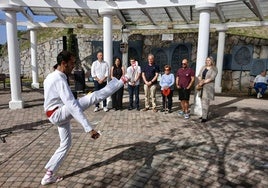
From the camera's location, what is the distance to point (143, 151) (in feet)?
15.5

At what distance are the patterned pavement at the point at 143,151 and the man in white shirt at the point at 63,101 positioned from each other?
70 centimetres

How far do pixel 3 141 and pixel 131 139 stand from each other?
2619 millimetres

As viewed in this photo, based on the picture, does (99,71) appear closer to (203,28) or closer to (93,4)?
(93,4)

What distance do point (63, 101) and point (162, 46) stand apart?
12.6 m

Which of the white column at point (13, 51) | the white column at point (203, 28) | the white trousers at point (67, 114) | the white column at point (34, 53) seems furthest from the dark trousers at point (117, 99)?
the white column at point (34, 53)

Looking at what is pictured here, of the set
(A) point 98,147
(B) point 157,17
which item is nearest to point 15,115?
(A) point 98,147

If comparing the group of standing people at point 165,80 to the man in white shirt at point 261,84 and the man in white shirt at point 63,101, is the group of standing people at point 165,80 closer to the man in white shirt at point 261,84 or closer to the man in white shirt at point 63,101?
the man in white shirt at point 63,101

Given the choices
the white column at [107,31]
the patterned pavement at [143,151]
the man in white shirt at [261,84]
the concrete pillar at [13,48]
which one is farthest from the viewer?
the man in white shirt at [261,84]

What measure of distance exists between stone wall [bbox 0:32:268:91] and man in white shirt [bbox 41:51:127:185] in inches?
457

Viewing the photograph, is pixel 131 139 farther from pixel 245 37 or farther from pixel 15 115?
pixel 245 37

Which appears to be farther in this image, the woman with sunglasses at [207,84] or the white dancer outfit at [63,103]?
the woman with sunglasses at [207,84]

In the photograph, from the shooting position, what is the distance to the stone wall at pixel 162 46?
1312 centimetres

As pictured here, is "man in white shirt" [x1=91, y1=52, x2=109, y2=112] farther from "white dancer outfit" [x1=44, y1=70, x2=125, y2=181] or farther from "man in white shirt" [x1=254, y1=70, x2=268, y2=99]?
"man in white shirt" [x1=254, y1=70, x2=268, y2=99]

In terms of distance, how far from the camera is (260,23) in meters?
9.98
